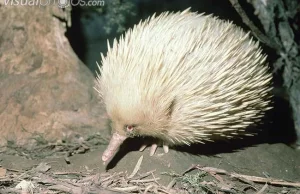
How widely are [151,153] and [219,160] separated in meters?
0.46

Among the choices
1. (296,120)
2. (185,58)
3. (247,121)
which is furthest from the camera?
(296,120)

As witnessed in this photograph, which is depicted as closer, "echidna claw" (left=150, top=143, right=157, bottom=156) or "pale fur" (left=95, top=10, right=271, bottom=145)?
"pale fur" (left=95, top=10, right=271, bottom=145)

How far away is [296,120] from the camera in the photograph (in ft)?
10.7

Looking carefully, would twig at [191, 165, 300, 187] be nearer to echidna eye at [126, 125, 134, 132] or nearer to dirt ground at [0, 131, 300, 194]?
dirt ground at [0, 131, 300, 194]

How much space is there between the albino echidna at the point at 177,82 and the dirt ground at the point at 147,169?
0.15 m

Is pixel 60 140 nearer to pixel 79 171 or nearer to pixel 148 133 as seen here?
pixel 79 171

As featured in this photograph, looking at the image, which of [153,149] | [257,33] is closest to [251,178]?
[153,149]

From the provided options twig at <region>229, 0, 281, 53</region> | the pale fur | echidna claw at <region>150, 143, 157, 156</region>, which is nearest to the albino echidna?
the pale fur

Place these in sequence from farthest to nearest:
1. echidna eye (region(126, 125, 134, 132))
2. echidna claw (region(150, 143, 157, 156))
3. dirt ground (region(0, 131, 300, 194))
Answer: echidna claw (region(150, 143, 157, 156)) < echidna eye (region(126, 125, 134, 132)) < dirt ground (region(0, 131, 300, 194))

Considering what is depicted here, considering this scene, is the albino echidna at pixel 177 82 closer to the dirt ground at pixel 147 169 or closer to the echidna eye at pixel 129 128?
the echidna eye at pixel 129 128

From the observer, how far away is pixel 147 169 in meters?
2.35

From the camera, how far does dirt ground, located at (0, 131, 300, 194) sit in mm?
2119

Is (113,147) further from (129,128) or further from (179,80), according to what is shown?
(179,80)

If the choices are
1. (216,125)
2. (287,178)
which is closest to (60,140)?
(216,125)
